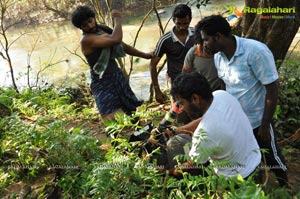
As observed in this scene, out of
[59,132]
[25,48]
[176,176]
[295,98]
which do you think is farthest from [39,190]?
[25,48]

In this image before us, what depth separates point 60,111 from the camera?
531 cm

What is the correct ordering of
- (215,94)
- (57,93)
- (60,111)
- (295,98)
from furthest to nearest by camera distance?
(57,93) → (60,111) → (295,98) → (215,94)

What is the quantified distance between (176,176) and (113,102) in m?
1.38

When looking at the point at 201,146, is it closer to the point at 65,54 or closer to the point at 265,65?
the point at 265,65

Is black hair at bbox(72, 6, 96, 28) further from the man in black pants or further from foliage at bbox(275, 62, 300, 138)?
foliage at bbox(275, 62, 300, 138)

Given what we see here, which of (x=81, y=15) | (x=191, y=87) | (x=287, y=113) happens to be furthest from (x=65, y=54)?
(x=191, y=87)

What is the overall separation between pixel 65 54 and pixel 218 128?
1207 cm

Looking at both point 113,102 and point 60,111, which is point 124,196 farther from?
point 60,111

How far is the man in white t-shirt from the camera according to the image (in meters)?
1.96

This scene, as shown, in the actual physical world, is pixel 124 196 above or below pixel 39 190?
above

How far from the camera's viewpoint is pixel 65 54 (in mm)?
13266

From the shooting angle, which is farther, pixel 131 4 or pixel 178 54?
pixel 131 4

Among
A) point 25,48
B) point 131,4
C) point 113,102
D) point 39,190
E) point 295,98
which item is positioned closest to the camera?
point 39,190

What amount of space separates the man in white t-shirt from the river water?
566 cm
